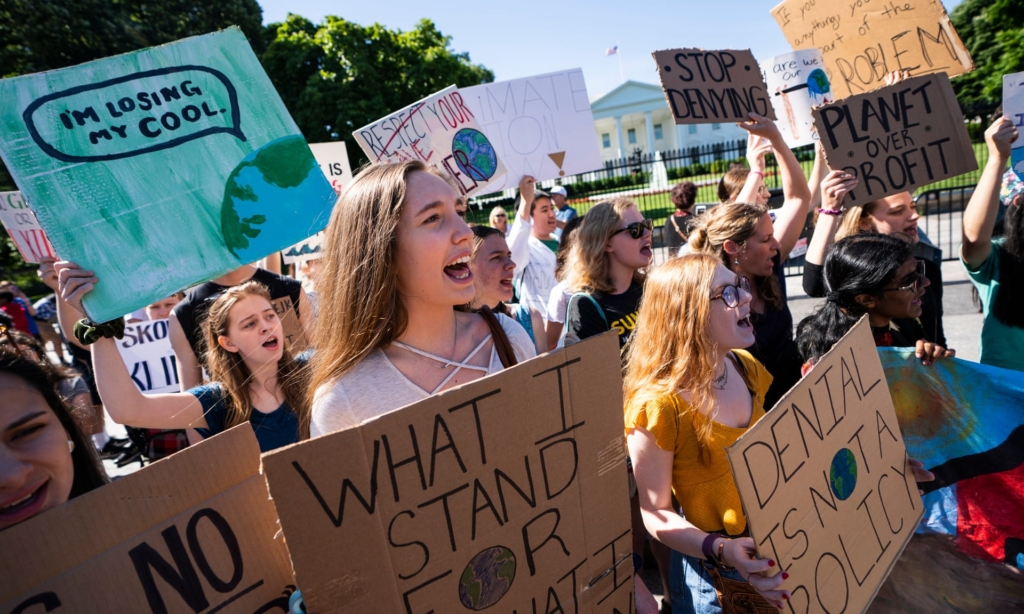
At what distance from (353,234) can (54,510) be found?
859 mm

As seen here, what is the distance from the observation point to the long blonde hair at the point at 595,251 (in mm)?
3264

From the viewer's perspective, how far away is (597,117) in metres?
57.4

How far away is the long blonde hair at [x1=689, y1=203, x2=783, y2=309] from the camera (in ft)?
10.1

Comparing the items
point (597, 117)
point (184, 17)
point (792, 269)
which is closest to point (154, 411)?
point (792, 269)

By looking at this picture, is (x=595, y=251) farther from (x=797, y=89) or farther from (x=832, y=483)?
(x=797, y=89)

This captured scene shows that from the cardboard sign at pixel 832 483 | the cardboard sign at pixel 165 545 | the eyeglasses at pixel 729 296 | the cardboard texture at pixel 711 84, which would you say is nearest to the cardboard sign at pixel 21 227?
the cardboard sign at pixel 165 545

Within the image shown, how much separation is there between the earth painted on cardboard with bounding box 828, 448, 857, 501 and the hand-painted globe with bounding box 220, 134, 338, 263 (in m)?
1.76

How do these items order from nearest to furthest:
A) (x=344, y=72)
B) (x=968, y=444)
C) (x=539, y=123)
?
(x=968, y=444)
(x=539, y=123)
(x=344, y=72)

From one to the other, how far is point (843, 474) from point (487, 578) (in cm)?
104

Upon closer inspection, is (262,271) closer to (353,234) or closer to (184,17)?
(353,234)

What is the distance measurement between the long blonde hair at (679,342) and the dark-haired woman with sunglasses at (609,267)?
834mm

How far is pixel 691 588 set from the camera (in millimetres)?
2061

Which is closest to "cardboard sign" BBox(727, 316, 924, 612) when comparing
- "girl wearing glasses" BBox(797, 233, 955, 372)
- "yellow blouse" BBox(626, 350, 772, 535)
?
"yellow blouse" BBox(626, 350, 772, 535)

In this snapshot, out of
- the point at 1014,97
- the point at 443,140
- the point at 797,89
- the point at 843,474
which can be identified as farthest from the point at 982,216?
the point at 443,140
